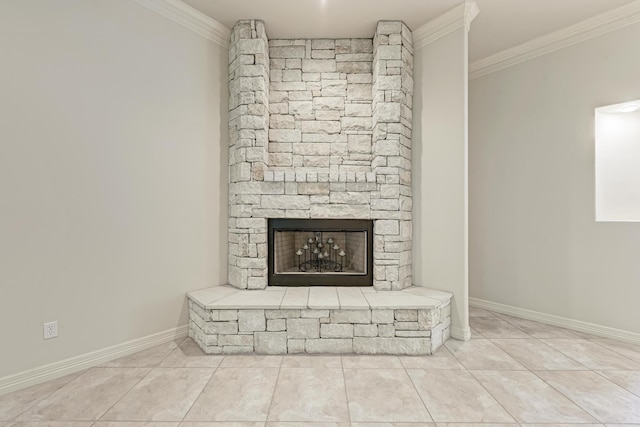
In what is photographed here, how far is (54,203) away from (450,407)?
284 centimetres

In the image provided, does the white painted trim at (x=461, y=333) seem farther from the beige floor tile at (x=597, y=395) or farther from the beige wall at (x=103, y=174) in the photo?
the beige wall at (x=103, y=174)

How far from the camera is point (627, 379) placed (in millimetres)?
2053

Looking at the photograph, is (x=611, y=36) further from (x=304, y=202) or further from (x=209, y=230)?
(x=209, y=230)

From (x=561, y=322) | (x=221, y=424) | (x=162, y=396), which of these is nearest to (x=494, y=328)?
(x=561, y=322)

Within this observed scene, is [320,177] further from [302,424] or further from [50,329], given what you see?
[50,329]

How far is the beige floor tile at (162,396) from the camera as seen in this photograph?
1.68m

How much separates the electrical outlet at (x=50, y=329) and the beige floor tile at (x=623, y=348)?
4.26m

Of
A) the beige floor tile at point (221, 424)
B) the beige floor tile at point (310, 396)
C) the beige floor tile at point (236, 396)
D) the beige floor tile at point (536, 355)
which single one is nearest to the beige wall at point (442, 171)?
the beige floor tile at point (536, 355)

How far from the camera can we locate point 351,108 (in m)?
3.14

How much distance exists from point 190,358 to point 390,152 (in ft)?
8.02

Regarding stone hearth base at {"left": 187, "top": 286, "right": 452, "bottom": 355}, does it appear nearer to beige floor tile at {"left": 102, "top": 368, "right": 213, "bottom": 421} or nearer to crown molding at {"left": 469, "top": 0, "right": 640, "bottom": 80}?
beige floor tile at {"left": 102, "top": 368, "right": 213, "bottom": 421}

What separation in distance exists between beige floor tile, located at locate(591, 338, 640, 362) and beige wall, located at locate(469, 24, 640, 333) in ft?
0.50

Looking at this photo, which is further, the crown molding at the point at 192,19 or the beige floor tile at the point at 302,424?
the crown molding at the point at 192,19

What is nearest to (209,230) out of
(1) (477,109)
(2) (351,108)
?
(2) (351,108)
